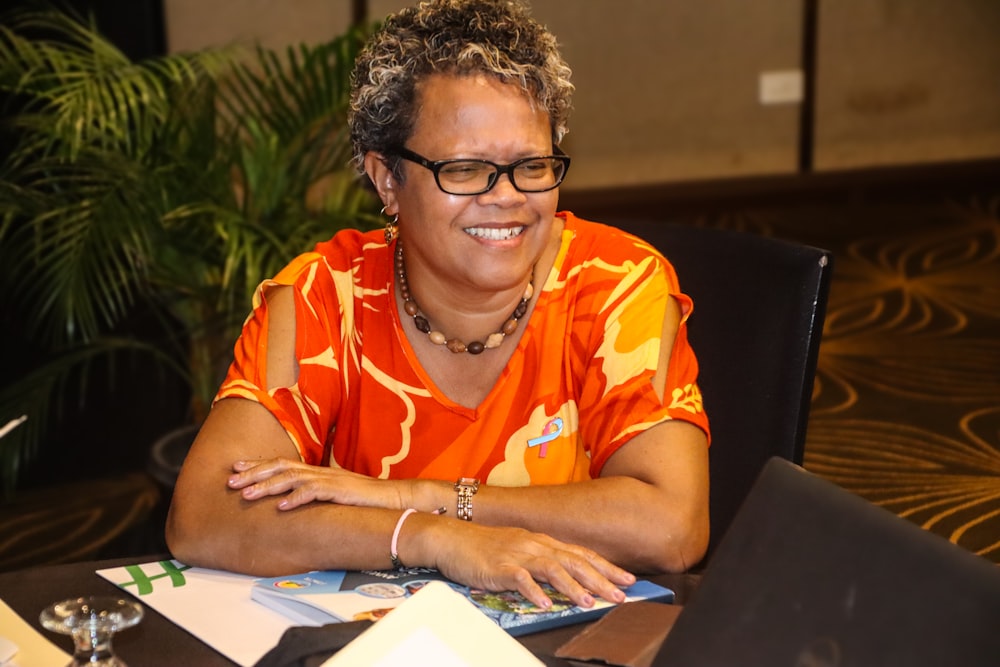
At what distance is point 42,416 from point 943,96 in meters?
5.06

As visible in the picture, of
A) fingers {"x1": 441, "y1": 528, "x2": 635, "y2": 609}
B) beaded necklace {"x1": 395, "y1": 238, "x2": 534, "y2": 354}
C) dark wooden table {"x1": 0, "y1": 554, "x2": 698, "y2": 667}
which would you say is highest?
beaded necklace {"x1": 395, "y1": 238, "x2": 534, "y2": 354}

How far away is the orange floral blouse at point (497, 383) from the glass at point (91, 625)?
66cm

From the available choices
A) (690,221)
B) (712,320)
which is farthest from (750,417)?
(690,221)

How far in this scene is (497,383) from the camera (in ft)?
6.44

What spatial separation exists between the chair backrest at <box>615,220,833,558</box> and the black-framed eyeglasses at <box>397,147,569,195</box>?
1.06 feet


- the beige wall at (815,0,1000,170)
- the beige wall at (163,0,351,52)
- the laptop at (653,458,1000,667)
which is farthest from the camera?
the beige wall at (815,0,1000,170)

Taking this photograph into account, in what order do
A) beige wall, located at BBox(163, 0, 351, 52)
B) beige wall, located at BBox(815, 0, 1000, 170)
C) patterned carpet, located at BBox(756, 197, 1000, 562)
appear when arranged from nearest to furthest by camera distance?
patterned carpet, located at BBox(756, 197, 1000, 562)
beige wall, located at BBox(163, 0, 351, 52)
beige wall, located at BBox(815, 0, 1000, 170)

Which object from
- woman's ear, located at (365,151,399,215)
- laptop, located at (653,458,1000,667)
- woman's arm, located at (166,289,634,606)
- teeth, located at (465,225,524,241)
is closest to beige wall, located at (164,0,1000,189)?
woman's ear, located at (365,151,399,215)

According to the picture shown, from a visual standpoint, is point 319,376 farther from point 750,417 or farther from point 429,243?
point 750,417

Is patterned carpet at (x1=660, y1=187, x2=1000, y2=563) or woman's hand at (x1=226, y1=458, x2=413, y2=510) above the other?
woman's hand at (x1=226, y1=458, x2=413, y2=510)

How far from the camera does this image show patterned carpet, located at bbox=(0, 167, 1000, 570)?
3.41 m

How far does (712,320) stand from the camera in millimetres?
2002

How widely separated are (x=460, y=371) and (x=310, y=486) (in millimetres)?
374

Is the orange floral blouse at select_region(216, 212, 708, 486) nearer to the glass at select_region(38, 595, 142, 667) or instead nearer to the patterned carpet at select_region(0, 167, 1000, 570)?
the glass at select_region(38, 595, 142, 667)
